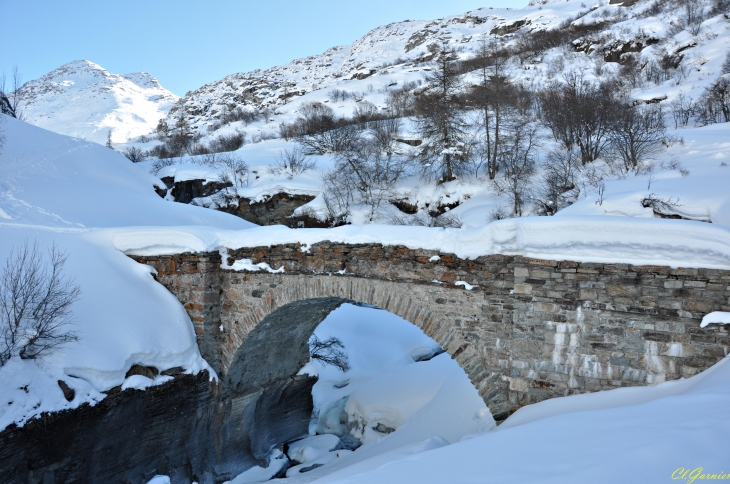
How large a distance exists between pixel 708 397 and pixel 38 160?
11629mm

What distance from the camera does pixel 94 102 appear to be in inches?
2365

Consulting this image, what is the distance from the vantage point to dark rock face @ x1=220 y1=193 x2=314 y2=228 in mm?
18375

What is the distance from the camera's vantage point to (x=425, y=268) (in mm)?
5781

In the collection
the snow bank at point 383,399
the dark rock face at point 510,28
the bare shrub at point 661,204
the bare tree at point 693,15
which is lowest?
the snow bank at point 383,399

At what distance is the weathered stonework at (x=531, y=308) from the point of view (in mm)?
4535

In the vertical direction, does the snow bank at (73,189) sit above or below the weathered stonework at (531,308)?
above

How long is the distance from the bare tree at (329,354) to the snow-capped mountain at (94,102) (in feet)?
121

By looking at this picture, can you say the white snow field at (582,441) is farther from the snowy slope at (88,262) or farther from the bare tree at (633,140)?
the bare tree at (633,140)

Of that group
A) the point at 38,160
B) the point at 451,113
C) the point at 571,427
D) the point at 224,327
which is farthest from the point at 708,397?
the point at 451,113

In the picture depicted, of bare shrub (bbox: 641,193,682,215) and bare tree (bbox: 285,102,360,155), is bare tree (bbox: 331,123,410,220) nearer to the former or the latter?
bare tree (bbox: 285,102,360,155)

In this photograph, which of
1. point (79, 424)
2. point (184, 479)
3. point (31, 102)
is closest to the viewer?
point (79, 424)

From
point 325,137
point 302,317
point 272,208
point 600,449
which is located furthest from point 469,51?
point 600,449

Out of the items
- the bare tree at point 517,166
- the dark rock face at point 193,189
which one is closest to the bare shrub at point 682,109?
the bare tree at point 517,166

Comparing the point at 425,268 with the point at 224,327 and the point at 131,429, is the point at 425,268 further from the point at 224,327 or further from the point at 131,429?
the point at 131,429
